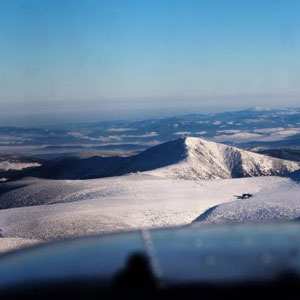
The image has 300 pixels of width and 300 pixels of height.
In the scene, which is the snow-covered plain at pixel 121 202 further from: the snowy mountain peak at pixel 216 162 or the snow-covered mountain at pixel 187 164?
the snow-covered mountain at pixel 187 164

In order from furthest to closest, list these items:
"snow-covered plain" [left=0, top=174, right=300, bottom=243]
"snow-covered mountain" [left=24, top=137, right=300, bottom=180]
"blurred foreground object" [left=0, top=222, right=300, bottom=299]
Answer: "snow-covered mountain" [left=24, top=137, right=300, bottom=180]
"snow-covered plain" [left=0, top=174, right=300, bottom=243]
"blurred foreground object" [left=0, top=222, right=300, bottom=299]

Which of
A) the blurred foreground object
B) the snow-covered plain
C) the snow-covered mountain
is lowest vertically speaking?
the snow-covered mountain

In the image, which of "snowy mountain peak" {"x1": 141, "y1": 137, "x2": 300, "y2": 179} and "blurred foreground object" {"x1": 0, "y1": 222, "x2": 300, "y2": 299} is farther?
"snowy mountain peak" {"x1": 141, "y1": 137, "x2": 300, "y2": 179}

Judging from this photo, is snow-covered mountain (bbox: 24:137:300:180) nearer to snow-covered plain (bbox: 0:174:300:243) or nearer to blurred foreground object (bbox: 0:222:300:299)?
snow-covered plain (bbox: 0:174:300:243)

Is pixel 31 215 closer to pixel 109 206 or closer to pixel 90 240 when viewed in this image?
pixel 109 206

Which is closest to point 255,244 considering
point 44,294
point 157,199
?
point 44,294

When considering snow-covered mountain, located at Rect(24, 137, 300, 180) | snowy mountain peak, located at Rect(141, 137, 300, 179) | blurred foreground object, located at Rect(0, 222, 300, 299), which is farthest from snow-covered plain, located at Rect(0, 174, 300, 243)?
blurred foreground object, located at Rect(0, 222, 300, 299)

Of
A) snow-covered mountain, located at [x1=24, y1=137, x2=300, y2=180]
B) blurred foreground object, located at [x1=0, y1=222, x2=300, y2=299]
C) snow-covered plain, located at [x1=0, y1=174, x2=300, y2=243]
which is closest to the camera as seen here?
blurred foreground object, located at [x1=0, y1=222, x2=300, y2=299]
